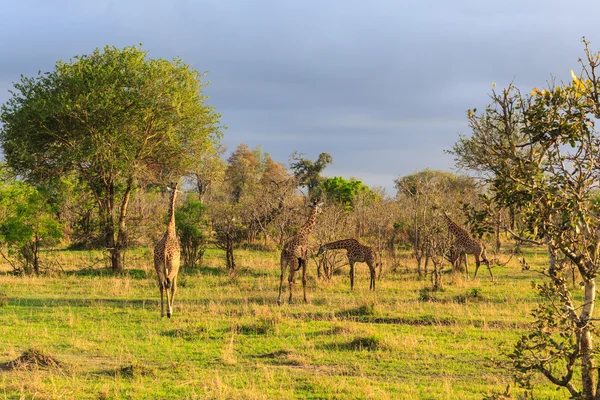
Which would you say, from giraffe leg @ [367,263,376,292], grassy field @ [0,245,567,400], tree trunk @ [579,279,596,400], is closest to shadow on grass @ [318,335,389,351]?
grassy field @ [0,245,567,400]

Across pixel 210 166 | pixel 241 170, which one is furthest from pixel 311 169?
pixel 210 166

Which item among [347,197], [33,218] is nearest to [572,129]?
[33,218]

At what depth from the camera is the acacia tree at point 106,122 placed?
1864 centimetres

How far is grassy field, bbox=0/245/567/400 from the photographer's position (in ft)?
24.4

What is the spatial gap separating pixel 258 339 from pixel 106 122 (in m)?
11.8

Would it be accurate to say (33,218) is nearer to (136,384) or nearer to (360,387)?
(136,384)

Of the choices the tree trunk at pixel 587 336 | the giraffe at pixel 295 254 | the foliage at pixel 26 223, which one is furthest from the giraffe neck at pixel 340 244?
the tree trunk at pixel 587 336

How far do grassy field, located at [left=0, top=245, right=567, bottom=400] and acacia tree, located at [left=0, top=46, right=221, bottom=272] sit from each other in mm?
4140

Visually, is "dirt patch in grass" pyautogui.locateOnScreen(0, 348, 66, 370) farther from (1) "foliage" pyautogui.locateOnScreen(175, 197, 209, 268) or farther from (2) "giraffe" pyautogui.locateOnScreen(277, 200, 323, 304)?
(1) "foliage" pyautogui.locateOnScreen(175, 197, 209, 268)

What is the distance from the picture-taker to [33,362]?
8234 millimetres

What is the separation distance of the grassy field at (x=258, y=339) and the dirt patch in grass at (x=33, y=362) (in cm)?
2

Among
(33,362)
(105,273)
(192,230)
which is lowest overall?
(33,362)

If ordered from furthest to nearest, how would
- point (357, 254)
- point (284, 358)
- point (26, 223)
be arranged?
point (26, 223), point (357, 254), point (284, 358)

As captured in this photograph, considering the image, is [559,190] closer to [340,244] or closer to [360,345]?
[360,345]
